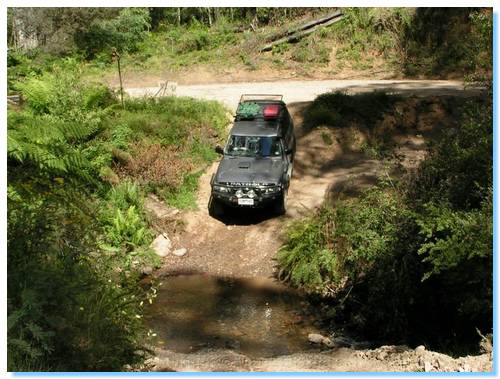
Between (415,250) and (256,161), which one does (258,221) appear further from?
(415,250)

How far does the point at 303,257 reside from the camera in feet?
40.5

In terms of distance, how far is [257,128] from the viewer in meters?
15.2

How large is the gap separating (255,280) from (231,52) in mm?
16195

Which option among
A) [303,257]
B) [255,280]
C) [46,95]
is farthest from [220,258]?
[46,95]

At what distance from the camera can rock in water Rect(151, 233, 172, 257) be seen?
45.1ft

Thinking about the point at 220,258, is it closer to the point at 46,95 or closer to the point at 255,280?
the point at 255,280

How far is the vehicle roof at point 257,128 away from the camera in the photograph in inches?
587

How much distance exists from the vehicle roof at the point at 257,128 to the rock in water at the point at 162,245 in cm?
303

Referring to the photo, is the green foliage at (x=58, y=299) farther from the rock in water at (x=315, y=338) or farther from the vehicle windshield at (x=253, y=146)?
the vehicle windshield at (x=253, y=146)

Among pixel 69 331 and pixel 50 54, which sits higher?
pixel 50 54

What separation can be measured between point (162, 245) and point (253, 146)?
123 inches

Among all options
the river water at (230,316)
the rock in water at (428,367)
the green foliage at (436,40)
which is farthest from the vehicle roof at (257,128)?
the green foliage at (436,40)

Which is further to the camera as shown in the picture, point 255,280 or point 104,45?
point 104,45

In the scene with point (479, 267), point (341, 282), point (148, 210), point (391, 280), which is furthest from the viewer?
point (148, 210)
